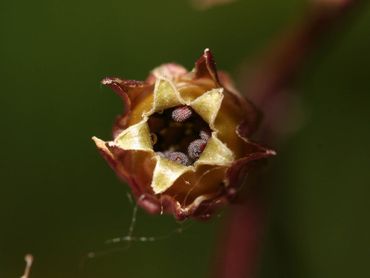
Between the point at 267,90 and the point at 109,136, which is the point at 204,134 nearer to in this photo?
the point at 267,90

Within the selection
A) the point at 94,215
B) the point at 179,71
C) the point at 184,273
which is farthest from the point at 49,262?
the point at 179,71

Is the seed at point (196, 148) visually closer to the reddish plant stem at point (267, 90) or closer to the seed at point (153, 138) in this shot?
the seed at point (153, 138)

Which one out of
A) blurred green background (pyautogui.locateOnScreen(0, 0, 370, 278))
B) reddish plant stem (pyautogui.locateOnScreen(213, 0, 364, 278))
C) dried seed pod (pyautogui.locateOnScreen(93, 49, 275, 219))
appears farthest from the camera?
blurred green background (pyautogui.locateOnScreen(0, 0, 370, 278))

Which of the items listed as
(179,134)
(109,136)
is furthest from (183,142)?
(109,136)

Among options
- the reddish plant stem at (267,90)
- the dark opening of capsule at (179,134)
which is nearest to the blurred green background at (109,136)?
the reddish plant stem at (267,90)

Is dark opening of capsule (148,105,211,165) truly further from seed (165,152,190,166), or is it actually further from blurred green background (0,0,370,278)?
blurred green background (0,0,370,278)

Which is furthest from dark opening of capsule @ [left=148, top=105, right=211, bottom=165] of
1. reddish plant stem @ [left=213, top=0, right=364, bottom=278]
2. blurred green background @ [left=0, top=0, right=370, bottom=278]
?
blurred green background @ [left=0, top=0, right=370, bottom=278]

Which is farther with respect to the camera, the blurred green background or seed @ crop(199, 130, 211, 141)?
the blurred green background
